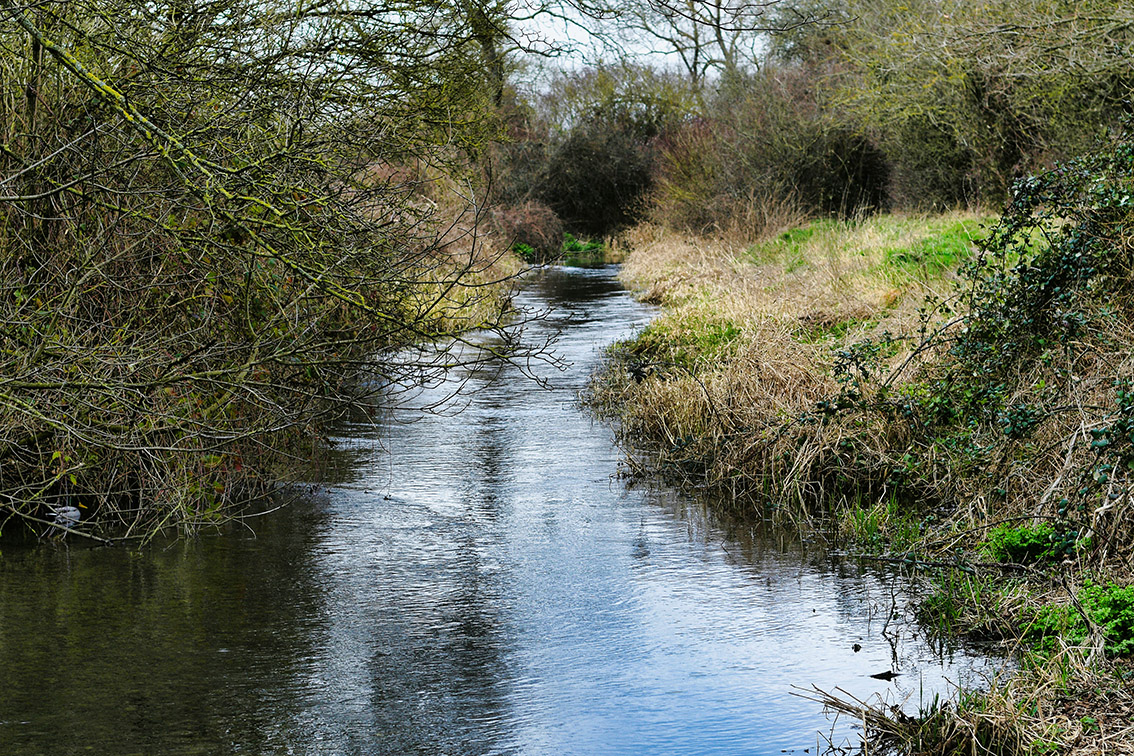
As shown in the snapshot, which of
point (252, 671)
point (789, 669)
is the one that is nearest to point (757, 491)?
point (789, 669)

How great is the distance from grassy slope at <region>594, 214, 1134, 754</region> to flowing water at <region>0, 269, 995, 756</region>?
0.41 m

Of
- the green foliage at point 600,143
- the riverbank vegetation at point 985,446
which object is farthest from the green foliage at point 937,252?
the green foliage at point 600,143

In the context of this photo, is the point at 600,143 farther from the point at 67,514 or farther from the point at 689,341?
the point at 67,514

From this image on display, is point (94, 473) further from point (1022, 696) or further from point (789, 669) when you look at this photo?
point (1022, 696)

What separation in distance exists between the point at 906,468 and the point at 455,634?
3.63 m

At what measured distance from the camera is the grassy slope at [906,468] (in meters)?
4.72

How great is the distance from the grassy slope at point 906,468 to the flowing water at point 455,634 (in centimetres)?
41

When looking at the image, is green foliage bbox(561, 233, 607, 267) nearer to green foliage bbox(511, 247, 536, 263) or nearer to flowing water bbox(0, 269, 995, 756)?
green foliage bbox(511, 247, 536, 263)

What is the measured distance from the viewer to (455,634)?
19.7 feet

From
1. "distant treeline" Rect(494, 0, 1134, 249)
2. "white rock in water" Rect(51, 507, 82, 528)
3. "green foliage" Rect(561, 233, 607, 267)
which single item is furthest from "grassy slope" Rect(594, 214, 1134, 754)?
"green foliage" Rect(561, 233, 607, 267)

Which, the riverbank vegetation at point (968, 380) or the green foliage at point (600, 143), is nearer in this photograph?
the riverbank vegetation at point (968, 380)

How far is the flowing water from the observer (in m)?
4.88

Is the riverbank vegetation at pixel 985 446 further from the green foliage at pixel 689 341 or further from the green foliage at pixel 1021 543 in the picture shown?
the green foliage at pixel 689 341

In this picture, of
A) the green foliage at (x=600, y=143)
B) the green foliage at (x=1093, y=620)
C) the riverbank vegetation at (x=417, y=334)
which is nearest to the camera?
the green foliage at (x=1093, y=620)
